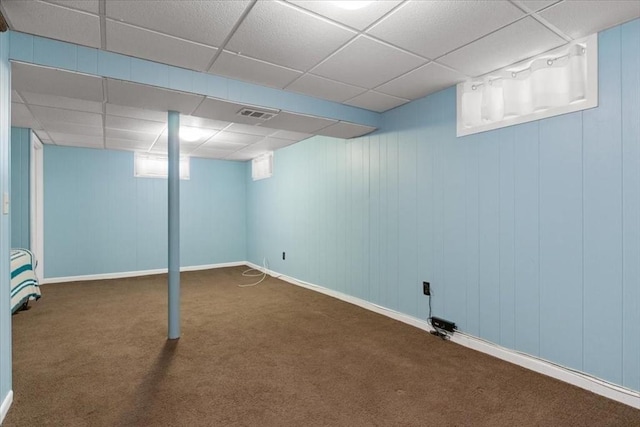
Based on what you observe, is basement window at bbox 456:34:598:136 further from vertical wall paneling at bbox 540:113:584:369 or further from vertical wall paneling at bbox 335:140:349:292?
vertical wall paneling at bbox 335:140:349:292

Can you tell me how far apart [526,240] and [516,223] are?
16 cm

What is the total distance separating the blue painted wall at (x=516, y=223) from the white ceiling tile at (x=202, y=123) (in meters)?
1.73

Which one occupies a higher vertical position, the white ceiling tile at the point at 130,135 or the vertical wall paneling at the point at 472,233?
the white ceiling tile at the point at 130,135

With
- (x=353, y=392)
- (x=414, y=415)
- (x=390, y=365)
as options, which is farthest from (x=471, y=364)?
(x=353, y=392)

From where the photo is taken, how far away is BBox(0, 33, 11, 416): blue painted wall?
1.91 m

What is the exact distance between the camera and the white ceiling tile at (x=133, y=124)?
13.3ft

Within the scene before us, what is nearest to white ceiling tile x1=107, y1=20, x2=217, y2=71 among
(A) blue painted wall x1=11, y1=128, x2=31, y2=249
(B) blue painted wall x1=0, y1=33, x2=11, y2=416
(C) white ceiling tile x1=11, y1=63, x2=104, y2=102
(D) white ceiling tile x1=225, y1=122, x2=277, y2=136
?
(C) white ceiling tile x1=11, y1=63, x2=104, y2=102

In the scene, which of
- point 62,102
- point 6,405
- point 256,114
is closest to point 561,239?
point 256,114

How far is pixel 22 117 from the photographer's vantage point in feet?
13.1

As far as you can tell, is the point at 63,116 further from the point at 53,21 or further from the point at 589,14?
the point at 589,14

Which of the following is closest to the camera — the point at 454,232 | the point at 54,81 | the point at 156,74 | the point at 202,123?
the point at 54,81

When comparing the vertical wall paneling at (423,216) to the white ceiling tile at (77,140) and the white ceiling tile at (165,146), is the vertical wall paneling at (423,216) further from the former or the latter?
the white ceiling tile at (77,140)

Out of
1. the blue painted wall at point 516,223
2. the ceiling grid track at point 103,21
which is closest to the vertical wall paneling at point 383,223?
the blue painted wall at point 516,223

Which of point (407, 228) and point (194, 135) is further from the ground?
point (194, 135)
